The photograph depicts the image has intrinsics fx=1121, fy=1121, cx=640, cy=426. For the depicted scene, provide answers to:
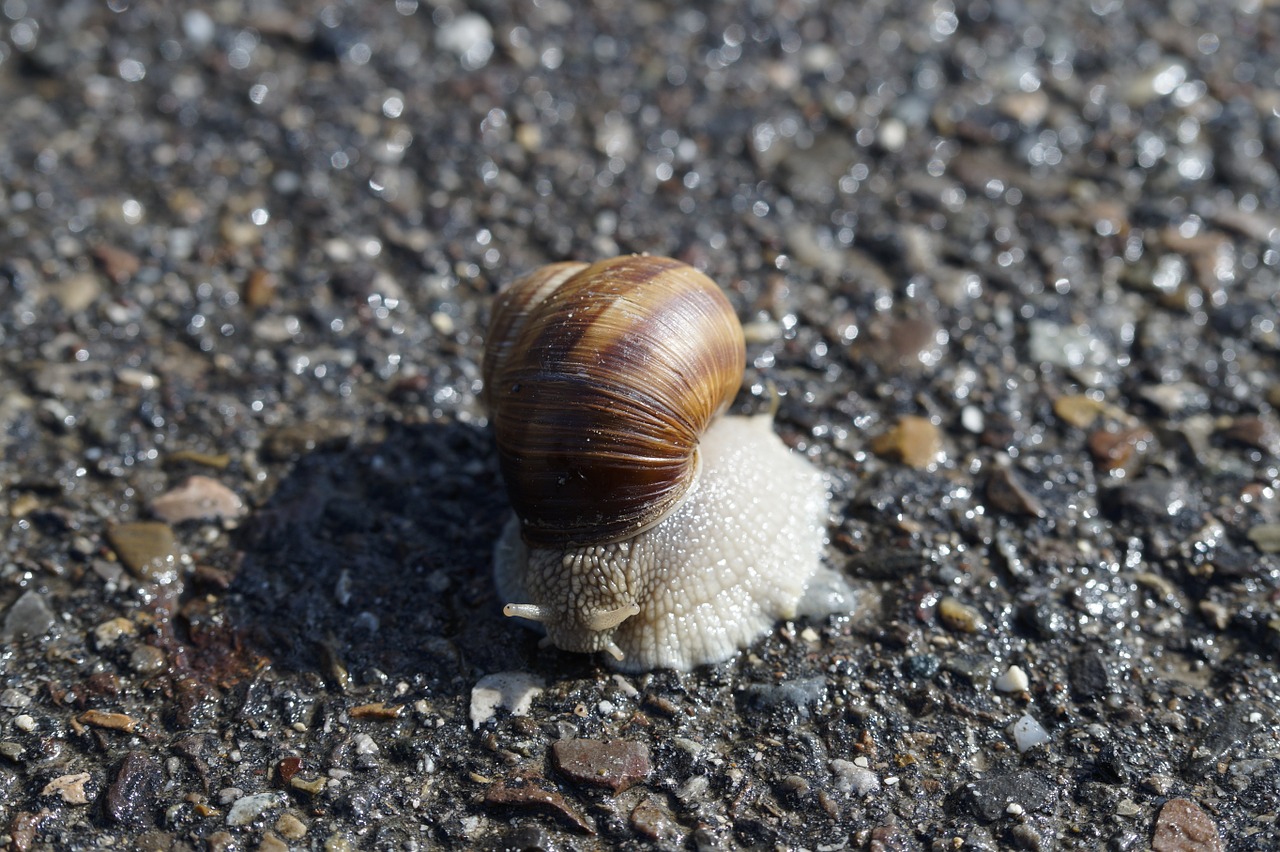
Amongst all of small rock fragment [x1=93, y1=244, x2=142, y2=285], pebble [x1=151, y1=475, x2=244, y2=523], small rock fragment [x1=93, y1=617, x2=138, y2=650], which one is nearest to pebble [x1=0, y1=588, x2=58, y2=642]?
small rock fragment [x1=93, y1=617, x2=138, y2=650]

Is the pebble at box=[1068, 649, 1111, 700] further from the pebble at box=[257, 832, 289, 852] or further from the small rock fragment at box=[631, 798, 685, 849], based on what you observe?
the pebble at box=[257, 832, 289, 852]

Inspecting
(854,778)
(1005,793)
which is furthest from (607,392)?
(1005,793)

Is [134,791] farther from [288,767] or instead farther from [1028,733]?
[1028,733]

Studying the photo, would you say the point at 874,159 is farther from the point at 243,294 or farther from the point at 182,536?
the point at 182,536

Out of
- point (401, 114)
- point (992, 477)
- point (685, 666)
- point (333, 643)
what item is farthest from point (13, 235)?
point (992, 477)

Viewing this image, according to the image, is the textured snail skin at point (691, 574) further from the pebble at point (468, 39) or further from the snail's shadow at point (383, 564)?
the pebble at point (468, 39)

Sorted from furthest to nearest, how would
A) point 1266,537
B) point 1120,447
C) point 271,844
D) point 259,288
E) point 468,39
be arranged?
point 468,39, point 259,288, point 1120,447, point 1266,537, point 271,844
